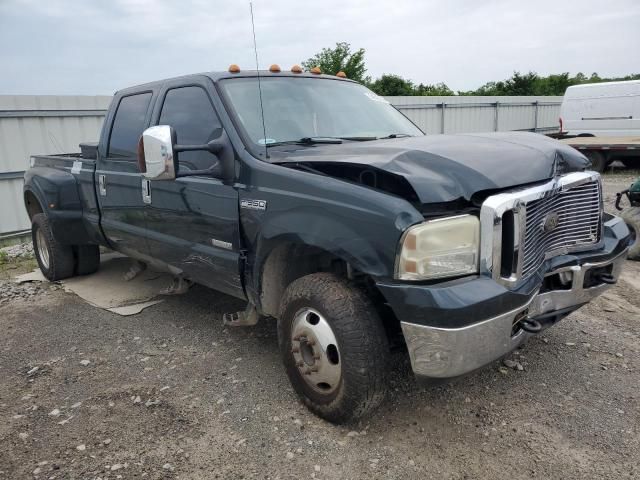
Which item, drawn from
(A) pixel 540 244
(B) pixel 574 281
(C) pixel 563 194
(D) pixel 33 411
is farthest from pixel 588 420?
(D) pixel 33 411

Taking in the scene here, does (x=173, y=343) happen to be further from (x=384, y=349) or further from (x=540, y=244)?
(x=540, y=244)

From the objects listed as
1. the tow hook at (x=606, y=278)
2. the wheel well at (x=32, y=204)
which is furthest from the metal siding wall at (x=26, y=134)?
the tow hook at (x=606, y=278)

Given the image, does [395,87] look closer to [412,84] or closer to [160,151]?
[412,84]

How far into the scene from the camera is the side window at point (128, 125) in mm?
4309

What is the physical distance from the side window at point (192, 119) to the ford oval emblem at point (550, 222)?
206cm

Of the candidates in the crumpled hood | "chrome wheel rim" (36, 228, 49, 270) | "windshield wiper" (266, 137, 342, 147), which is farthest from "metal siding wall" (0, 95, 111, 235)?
the crumpled hood

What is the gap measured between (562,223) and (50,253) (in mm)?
5017

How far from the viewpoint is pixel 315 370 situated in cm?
281

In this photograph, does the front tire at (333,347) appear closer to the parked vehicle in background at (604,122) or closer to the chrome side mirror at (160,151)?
the chrome side mirror at (160,151)

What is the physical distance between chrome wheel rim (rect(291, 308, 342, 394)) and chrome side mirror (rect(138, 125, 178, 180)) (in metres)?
1.11

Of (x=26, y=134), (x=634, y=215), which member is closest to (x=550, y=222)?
(x=634, y=215)

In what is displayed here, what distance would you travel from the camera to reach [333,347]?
272 centimetres

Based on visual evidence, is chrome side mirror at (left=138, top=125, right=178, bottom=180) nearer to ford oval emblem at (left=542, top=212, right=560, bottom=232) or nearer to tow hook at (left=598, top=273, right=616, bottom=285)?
ford oval emblem at (left=542, top=212, right=560, bottom=232)

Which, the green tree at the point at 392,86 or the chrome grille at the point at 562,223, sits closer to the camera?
the chrome grille at the point at 562,223
